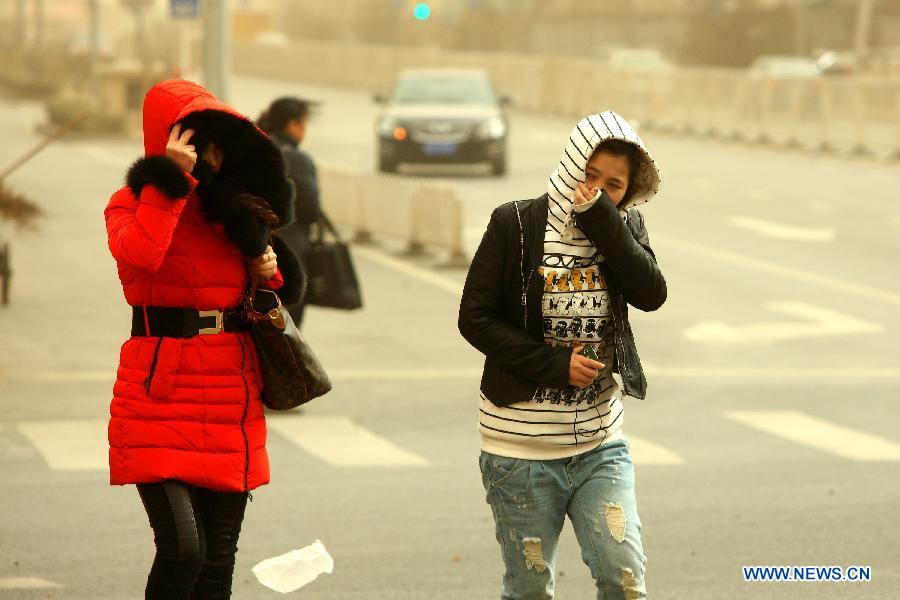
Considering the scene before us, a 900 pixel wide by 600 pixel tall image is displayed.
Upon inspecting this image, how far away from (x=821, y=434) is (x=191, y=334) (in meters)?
6.01

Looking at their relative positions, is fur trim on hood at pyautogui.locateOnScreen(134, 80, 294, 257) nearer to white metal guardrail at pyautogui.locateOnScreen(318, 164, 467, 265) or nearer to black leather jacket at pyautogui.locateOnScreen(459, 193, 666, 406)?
black leather jacket at pyautogui.locateOnScreen(459, 193, 666, 406)

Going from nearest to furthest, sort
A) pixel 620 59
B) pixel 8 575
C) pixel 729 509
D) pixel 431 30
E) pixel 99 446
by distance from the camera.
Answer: pixel 8 575, pixel 729 509, pixel 99 446, pixel 620 59, pixel 431 30

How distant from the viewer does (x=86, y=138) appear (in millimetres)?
33062

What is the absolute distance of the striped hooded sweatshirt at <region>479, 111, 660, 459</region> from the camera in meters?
4.59

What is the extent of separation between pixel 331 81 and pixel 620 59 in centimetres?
1438

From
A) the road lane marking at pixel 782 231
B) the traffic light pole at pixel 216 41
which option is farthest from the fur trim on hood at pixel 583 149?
the road lane marking at pixel 782 231

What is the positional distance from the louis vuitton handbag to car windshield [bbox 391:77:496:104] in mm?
24139

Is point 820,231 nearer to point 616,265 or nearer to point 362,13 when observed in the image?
point 616,265

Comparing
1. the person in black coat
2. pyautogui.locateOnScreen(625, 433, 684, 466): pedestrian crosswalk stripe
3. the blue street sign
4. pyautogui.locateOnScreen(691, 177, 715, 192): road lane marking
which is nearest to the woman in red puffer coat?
pyautogui.locateOnScreen(625, 433, 684, 466): pedestrian crosswalk stripe

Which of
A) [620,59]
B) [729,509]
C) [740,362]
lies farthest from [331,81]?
[729,509]

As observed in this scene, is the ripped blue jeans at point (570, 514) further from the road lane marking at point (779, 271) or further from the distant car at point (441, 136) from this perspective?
the distant car at point (441, 136)

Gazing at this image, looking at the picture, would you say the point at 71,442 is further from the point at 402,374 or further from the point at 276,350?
the point at 276,350

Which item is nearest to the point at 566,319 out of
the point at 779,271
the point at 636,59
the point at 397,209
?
the point at 779,271

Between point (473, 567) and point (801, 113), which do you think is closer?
point (473, 567)
